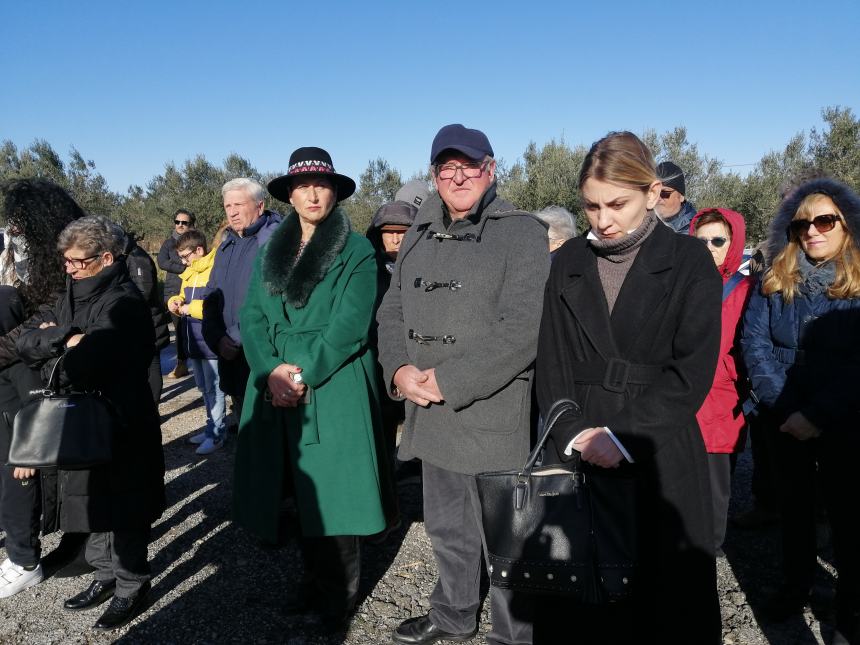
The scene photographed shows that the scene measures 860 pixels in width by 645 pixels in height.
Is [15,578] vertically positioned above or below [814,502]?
below

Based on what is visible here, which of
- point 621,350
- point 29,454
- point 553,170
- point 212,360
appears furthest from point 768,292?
point 553,170

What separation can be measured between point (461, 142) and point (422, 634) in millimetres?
2265

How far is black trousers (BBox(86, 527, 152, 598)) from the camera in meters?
2.97

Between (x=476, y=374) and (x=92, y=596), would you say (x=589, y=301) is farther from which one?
(x=92, y=596)

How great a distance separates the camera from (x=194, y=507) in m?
4.36

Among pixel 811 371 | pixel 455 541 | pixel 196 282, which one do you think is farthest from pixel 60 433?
pixel 811 371

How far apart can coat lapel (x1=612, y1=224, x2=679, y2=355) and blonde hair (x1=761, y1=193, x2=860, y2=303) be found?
1.22 meters

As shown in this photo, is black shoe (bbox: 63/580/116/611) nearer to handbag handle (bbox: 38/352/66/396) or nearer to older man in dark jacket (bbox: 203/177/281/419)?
handbag handle (bbox: 38/352/66/396)

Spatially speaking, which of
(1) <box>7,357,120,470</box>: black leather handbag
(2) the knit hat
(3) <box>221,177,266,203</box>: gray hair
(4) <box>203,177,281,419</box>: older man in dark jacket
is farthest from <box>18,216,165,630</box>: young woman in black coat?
(2) the knit hat

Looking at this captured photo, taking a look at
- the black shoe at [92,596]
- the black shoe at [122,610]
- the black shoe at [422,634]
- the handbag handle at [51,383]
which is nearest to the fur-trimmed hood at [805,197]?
the black shoe at [422,634]

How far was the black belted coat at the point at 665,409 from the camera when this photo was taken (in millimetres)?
1796

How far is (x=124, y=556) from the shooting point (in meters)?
2.97

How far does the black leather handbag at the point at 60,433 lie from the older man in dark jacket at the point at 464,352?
4.55ft

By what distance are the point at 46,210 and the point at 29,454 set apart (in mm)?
→ 1321
